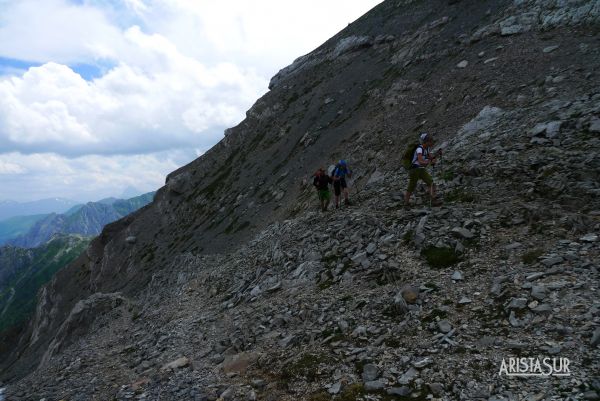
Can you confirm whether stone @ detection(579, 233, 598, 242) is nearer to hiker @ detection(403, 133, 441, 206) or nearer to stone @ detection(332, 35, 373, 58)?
hiker @ detection(403, 133, 441, 206)

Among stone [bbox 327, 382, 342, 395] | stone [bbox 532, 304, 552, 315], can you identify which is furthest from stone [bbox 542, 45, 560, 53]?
stone [bbox 327, 382, 342, 395]

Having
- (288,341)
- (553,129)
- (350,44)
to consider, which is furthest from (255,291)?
(350,44)

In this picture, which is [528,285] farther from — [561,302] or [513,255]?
[513,255]

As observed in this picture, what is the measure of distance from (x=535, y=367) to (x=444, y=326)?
2.52 m

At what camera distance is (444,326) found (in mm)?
10500

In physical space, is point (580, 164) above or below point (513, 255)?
above

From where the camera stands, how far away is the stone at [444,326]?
1038cm

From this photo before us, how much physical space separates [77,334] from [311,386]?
38.1 meters

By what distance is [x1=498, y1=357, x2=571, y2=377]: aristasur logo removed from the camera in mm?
7996

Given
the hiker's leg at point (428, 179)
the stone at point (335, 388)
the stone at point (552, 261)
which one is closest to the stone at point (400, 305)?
the stone at point (335, 388)

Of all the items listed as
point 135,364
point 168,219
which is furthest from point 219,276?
point 168,219

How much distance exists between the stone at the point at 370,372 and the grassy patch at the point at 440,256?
16.3ft

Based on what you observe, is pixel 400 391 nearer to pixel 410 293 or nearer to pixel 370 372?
pixel 370 372

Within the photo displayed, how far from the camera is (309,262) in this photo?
18469 mm
